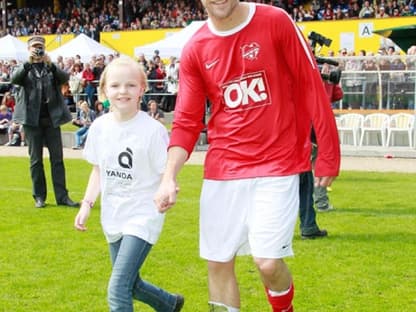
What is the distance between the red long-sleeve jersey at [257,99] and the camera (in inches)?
189

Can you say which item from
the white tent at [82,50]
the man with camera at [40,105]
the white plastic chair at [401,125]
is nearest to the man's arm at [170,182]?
the man with camera at [40,105]

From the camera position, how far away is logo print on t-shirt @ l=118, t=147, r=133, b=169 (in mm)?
5137

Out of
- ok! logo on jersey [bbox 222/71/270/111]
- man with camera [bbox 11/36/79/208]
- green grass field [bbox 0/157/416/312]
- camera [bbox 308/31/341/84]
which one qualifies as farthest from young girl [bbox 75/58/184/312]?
man with camera [bbox 11/36/79/208]

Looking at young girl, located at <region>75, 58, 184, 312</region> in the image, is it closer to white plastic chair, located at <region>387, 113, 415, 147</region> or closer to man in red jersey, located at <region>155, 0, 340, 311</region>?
man in red jersey, located at <region>155, 0, 340, 311</region>

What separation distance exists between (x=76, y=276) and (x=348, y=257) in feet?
8.34

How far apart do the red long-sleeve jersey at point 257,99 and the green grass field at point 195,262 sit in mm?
1807

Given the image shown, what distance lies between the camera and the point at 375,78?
20156 mm

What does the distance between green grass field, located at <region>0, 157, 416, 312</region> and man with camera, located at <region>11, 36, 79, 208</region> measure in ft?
2.20

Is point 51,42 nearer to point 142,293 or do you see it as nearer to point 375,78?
point 375,78

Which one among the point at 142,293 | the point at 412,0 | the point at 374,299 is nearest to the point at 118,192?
the point at 142,293

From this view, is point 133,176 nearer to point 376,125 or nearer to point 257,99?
point 257,99

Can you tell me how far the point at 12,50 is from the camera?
3641 centimetres

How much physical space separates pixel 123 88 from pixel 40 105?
6496mm

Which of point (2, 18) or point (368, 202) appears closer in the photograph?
point (368, 202)
